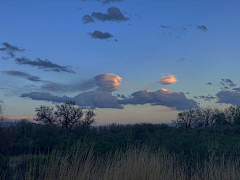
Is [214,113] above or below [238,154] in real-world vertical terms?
above

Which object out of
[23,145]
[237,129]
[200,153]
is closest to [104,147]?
[200,153]

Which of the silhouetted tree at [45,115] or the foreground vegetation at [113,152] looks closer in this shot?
the foreground vegetation at [113,152]

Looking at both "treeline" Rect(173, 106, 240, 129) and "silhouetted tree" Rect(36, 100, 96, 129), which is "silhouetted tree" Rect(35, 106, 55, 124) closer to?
"silhouetted tree" Rect(36, 100, 96, 129)

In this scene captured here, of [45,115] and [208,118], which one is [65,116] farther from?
[208,118]

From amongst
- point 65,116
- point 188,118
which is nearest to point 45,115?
point 65,116

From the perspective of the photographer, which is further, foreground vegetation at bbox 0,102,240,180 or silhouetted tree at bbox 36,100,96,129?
silhouetted tree at bbox 36,100,96,129

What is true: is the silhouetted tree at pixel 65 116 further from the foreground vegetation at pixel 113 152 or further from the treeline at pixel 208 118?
the treeline at pixel 208 118

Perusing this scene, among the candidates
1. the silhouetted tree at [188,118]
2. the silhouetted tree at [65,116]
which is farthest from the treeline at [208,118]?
the silhouetted tree at [65,116]

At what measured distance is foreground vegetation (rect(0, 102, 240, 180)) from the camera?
28.4 ft

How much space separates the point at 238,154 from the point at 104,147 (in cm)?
671

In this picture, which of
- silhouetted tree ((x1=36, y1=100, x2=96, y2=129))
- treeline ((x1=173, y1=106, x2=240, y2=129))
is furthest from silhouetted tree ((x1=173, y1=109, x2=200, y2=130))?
silhouetted tree ((x1=36, y1=100, x2=96, y2=129))

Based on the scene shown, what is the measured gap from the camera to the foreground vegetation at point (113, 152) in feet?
28.4

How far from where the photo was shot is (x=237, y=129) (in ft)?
88.0

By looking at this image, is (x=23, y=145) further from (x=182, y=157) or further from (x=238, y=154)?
(x=238, y=154)
